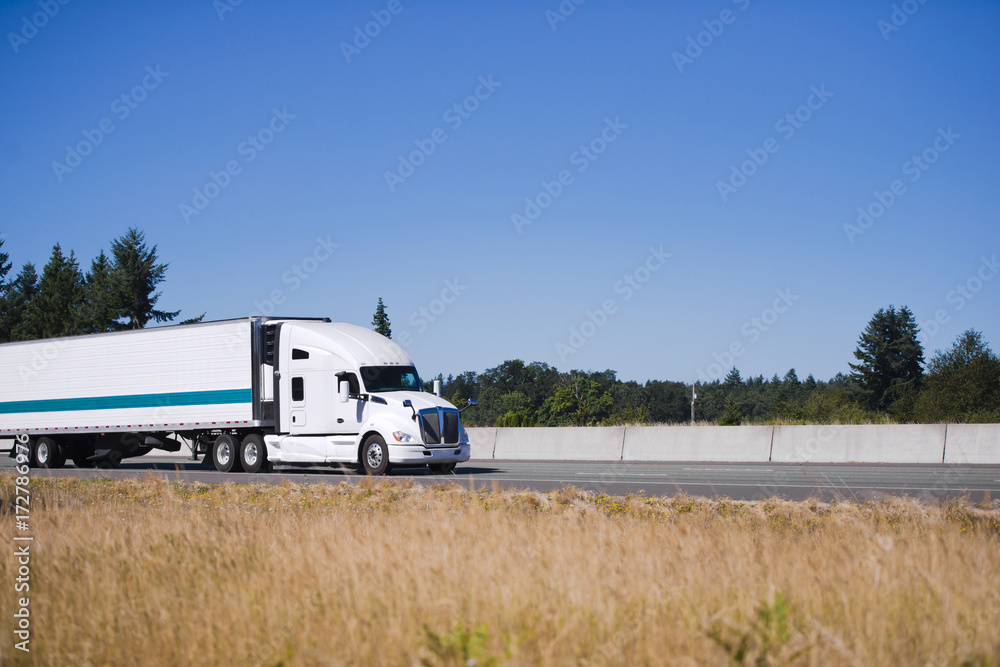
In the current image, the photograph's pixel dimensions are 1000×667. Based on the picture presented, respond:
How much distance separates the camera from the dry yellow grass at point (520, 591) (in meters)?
4.26

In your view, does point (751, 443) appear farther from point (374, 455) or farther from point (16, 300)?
point (16, 300)

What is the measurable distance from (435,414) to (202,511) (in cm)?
996

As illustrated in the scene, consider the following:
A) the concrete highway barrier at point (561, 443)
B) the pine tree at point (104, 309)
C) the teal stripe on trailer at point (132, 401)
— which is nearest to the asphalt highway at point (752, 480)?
the teal stripe on trailer at point (132, 401)

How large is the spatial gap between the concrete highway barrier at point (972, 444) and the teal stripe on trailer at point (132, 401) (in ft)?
59.3

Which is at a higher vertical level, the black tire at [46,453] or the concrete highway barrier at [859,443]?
the concrete highway barrier at [859,443]

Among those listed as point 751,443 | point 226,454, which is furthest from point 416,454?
point 751,443

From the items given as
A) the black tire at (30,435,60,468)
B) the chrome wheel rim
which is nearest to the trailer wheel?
the black tire at (30,435,60,468)

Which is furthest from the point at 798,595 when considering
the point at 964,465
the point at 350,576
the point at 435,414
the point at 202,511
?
the point at 964,465

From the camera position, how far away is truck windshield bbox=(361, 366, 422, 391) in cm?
2067

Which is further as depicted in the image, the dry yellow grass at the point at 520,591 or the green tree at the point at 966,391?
the green tree at the point at 966,391

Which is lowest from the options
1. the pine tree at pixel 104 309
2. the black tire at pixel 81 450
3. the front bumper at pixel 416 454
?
the black tire at pixel 81 450

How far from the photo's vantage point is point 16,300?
85.6 m

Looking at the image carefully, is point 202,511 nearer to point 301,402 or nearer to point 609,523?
point 609,523
